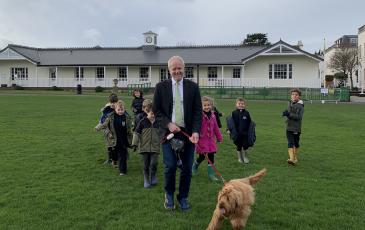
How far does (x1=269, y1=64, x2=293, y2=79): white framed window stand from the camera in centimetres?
4261

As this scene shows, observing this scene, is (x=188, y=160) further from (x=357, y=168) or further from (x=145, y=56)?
(x=145, y=56)

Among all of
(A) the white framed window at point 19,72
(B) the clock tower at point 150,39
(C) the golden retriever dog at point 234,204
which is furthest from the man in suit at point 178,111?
(A) the white framed window at point 19,72

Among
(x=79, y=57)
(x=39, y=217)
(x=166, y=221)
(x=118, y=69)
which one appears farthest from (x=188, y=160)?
(x=79, y=57)

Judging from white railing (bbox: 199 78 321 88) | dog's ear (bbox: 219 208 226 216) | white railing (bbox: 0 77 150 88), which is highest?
white railing (bbox: 0 77 150 88)

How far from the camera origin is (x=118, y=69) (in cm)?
4612

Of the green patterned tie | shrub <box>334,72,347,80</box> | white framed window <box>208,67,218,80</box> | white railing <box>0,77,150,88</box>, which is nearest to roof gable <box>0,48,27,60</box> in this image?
white railing <box>0,77,150,88</box>

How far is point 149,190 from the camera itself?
6.66m

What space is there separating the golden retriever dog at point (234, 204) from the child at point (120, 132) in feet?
10.9

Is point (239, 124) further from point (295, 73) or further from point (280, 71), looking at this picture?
point (280, 71)

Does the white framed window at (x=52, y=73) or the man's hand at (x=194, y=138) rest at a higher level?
the white framed window at (x=52, y=73)

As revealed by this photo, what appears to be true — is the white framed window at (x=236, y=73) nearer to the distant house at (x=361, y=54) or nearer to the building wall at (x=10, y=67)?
the distant house at (x=361, y=54)

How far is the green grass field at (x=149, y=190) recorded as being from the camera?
524cm

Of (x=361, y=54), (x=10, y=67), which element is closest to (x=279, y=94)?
(x=361, y=54)

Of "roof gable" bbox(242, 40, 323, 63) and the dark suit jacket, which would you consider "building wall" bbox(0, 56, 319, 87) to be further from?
the dark suit jacket
